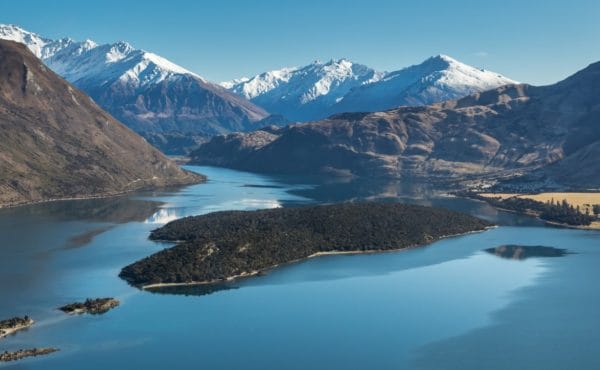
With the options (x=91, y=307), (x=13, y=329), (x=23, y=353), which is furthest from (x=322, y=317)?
(x=13, y=329)

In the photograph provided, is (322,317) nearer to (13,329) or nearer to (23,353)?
(23,353)

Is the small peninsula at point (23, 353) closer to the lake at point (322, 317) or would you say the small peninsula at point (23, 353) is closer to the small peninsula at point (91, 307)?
the lake at point (322, 317)

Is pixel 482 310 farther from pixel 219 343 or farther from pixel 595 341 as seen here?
pixel 219 343

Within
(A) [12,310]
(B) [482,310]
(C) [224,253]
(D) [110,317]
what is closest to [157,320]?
(D) [110,317]

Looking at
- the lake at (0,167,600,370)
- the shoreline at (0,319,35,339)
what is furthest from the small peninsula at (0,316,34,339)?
the lake at (0,167,600,370)

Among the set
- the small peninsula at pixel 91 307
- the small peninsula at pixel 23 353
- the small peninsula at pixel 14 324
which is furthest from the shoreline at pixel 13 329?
the small peninsula at pixel 91 307
